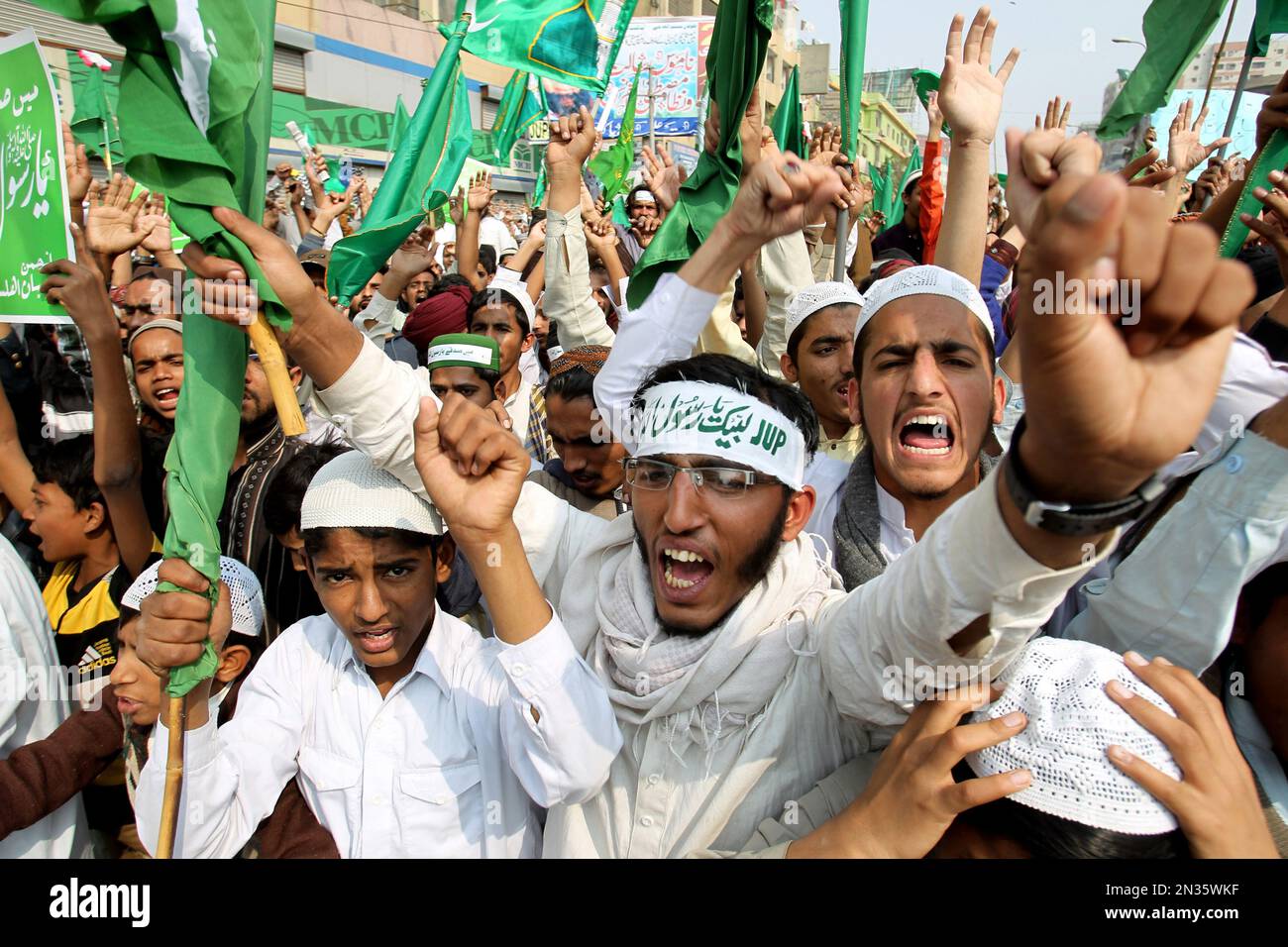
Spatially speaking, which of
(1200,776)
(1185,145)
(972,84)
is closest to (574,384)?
(972,84)

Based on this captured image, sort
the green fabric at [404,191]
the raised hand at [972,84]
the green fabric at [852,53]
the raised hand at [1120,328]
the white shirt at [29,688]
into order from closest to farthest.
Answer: the raised hand at [1120,328] < the white shirt at [29,688] < the green fabric at [404,191] < the raised hand at [972,84] < the green fabric at [852,53]

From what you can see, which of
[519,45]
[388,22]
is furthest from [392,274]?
[388,22]

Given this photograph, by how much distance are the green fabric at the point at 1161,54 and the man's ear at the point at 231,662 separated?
295 centimetres

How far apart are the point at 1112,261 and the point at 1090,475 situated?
242 mm

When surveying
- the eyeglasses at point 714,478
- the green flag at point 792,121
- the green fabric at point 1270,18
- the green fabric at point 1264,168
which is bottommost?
the eyeglasses at point 714,478

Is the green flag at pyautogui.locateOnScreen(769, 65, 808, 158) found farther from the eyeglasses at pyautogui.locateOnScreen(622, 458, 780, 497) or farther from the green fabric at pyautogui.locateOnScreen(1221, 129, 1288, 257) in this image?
the eyeglasses at pyautogui.locateOnScreen(622, 458, 780, 497)

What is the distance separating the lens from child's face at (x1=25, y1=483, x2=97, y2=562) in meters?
2.71

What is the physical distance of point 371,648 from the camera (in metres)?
2.01

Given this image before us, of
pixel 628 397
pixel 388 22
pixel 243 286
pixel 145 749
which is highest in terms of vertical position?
pixel 388 22

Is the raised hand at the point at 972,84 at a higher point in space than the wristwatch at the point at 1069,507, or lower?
higher

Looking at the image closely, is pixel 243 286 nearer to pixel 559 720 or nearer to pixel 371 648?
A: pixel 371 648

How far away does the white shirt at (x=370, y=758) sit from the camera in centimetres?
178

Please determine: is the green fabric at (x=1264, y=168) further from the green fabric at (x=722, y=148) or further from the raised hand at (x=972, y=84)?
the green fabric at (x=722, y=148)

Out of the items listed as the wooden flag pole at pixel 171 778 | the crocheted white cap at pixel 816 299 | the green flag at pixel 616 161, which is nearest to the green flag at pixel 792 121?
the crocheted white cap at pixel 816 299
